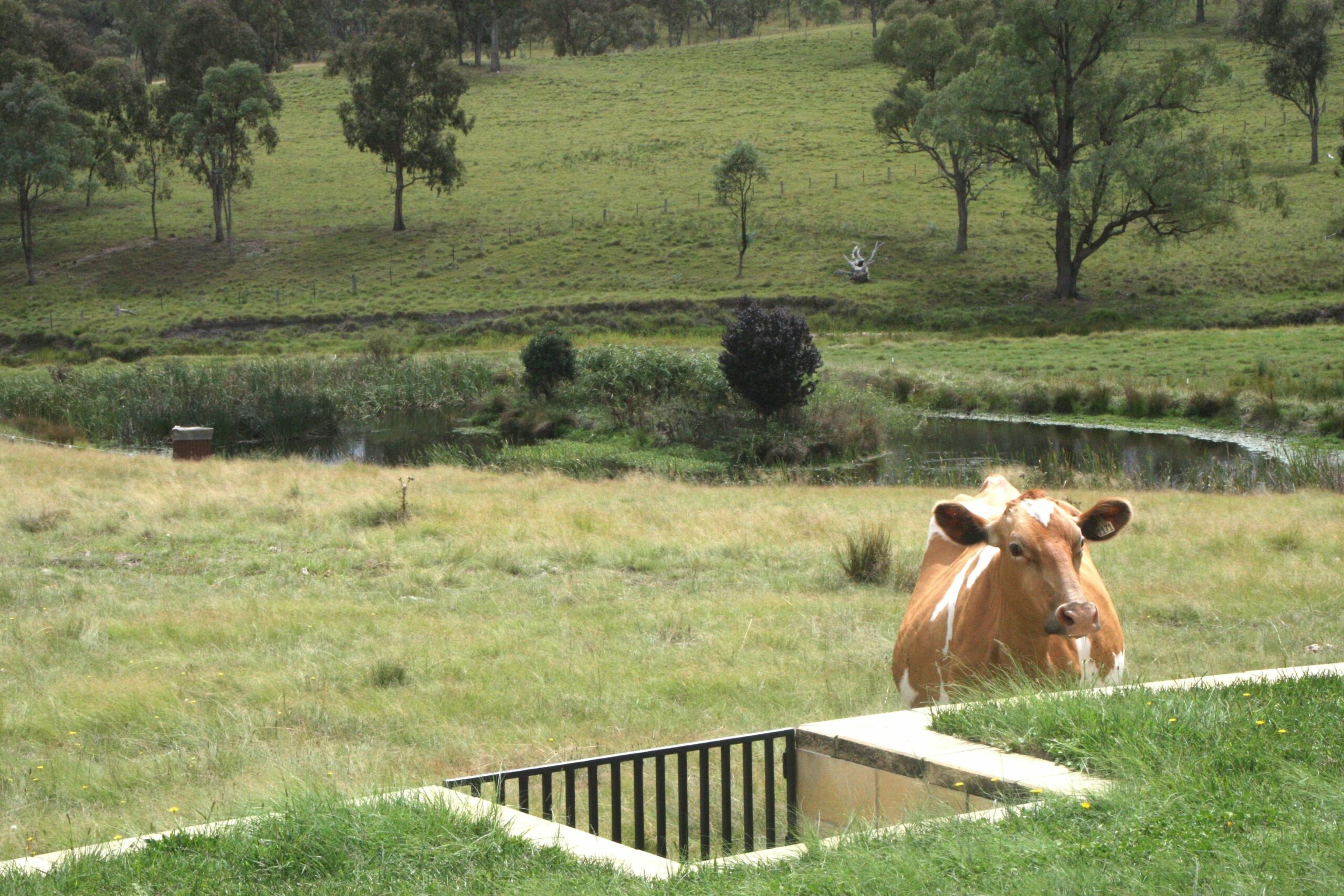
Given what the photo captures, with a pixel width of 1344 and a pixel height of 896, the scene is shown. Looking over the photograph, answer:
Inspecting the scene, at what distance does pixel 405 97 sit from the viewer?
65875mm

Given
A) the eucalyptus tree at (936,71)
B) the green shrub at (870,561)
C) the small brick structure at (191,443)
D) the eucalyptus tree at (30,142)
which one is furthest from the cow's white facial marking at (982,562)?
the eucalyptus tree at (30,142)

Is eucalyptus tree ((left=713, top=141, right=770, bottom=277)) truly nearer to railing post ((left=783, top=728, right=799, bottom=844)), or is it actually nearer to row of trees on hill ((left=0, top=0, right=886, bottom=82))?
row of trees on hill ((left=0, top=0, right=886, bottom=82))

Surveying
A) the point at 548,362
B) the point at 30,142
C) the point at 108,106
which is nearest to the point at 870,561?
the point at 548,362

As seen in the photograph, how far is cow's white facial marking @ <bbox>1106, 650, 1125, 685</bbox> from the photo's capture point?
6602 millimetres

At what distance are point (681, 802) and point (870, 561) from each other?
24.7 ft

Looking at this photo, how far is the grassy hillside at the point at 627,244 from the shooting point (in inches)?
1914

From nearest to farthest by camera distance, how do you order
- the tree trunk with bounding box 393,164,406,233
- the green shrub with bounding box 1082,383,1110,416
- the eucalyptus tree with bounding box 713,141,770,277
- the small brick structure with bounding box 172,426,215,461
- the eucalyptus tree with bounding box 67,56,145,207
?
the small brick structure with bounding box 172,426,215,461
the green shrub with bounding box 1082,383,1110,416
the eucalyptus tree with bounding box 713,141,770,277
the tree trunk with bounding box 393,164,406,233
the eucalyptus tree with bounding box 67,56,145,207

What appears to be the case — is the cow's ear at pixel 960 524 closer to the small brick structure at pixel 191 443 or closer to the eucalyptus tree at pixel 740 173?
the small brick structure at pixel 191 443

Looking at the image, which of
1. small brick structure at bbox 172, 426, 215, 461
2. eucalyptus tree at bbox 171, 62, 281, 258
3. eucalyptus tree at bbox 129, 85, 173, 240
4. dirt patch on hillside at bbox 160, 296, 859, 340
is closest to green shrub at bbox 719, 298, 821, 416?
small brick structure at bbox 172, 426, 215, 461

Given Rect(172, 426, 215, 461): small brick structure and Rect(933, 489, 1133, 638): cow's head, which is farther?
Rect(172, 426, 215, 461): small brick structure

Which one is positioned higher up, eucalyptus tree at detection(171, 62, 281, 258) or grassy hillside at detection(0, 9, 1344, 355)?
eucalyptus tree at detection(171, 62, 281, 258)

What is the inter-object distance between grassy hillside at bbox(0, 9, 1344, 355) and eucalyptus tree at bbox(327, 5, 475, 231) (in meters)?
3.24

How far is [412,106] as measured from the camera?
Result: 217ft

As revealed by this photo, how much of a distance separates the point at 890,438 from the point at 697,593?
710 inches
